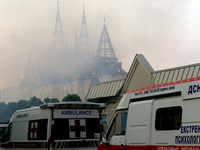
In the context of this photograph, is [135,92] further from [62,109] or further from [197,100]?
[62,109]

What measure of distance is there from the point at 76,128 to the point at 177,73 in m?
12.2

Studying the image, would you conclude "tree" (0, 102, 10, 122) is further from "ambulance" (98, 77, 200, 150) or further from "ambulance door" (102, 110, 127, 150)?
"ambulance" (98, 77, 200, 150)

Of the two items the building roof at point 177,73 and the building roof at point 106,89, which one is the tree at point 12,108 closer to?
the building roof at point 106,89

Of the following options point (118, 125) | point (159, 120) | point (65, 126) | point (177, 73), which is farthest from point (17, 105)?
point (159, 120)

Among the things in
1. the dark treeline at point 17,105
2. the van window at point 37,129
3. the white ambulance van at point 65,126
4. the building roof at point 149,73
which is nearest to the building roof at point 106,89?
the building roof at point 149,73

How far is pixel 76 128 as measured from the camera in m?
12.7

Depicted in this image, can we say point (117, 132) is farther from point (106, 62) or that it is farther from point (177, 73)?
point (106, 62)

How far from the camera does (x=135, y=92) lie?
9375 millimetres

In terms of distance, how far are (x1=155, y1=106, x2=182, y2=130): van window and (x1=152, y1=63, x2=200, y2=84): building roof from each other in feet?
46.6

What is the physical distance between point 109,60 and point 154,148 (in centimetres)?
17888

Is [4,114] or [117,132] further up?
A: [4,114]

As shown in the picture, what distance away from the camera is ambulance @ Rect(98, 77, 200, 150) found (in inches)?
300

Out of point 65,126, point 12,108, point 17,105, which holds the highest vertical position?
point 17,105

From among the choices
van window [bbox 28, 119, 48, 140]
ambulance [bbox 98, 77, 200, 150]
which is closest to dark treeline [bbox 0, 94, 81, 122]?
van window [bbox 28, 119, 48, 140]
